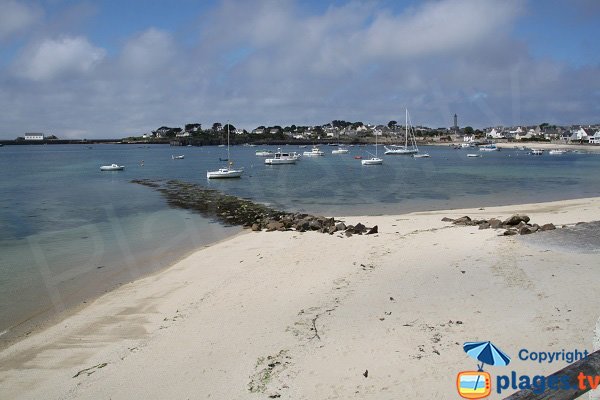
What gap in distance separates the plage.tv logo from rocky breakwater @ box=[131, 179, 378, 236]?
455 inches

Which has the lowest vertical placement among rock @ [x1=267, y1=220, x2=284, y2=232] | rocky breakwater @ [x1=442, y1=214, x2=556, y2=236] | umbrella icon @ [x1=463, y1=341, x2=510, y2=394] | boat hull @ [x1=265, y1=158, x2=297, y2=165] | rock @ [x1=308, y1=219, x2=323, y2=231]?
rock @ [x1=267, y1=220, x2=284, y2=232]

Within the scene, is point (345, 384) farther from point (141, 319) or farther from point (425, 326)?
point (141, 319)

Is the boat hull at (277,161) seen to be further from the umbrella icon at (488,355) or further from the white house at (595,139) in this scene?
the white house at (595,139)

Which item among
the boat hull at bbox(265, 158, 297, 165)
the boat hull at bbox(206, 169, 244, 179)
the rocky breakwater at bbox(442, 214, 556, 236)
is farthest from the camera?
the boat hull at bbox(265, 158, 297, 165)

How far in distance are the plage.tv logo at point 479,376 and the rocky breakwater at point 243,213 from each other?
37.9 ft

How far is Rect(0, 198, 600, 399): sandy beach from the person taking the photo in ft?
21.5

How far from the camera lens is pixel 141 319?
995 centimetres

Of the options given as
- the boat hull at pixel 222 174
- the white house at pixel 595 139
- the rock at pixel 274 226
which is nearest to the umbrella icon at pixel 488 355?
the rock at pixel 274 226

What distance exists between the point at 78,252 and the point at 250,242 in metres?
6.80

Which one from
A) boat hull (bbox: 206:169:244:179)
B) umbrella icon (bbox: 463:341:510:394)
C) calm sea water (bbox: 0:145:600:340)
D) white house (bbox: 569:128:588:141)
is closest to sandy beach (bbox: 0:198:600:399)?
umbrella icon (bbox: 463:341:510:394)

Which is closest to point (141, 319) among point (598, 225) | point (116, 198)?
point (598, 225)

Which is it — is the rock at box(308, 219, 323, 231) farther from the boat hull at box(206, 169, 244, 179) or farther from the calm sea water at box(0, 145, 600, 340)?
the boat hull at box(206, 169, 244, 179)

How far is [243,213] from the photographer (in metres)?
27.7

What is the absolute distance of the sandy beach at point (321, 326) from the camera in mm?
6555
